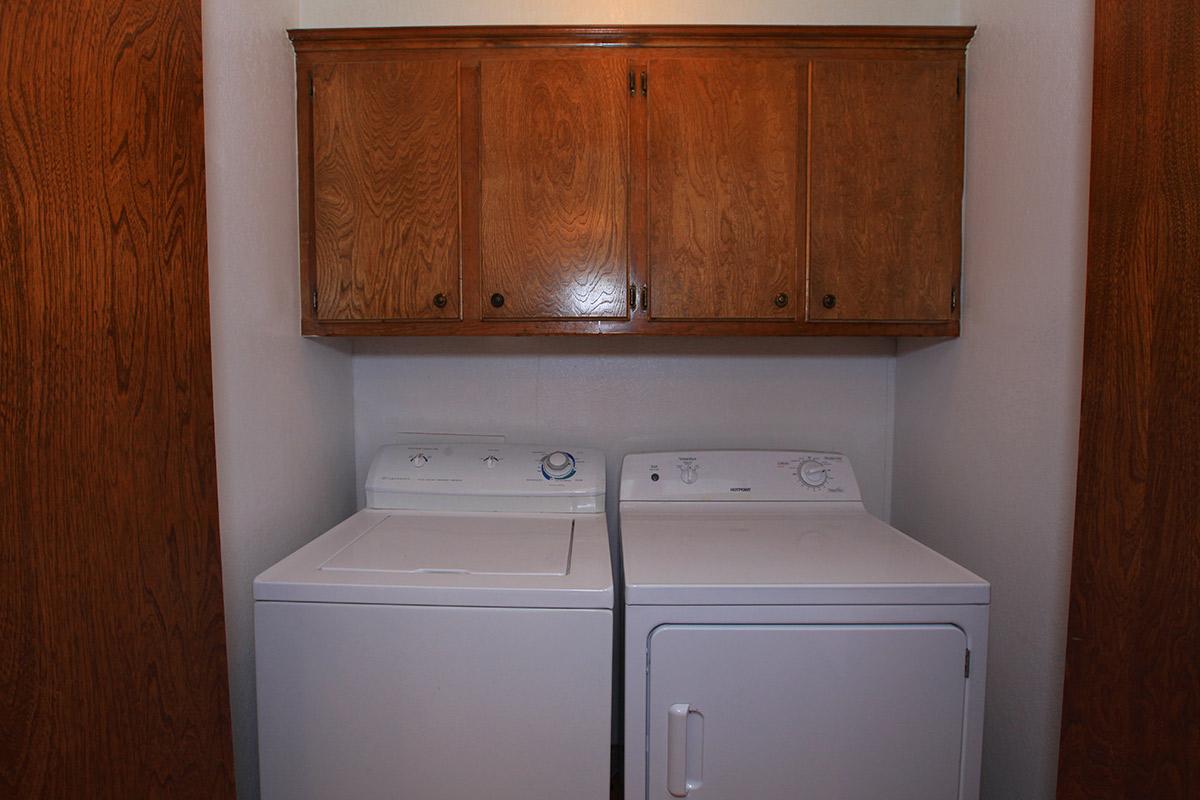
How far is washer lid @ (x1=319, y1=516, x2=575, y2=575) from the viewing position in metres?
1.23

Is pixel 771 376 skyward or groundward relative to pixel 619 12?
groundward

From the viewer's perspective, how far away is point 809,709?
1.13 metres

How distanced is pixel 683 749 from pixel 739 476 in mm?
800

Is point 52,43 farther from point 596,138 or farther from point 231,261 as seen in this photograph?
point 596,138

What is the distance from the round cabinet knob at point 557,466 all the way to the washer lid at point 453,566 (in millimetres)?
157

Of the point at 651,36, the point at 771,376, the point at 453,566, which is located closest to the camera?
the point at 453,566

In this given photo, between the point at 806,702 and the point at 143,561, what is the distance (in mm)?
1220

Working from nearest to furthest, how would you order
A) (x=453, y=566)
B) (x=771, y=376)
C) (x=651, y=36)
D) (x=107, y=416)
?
(x=107, y=416) → (x=453, y=566) → (x=651, y=36) → (x=771, y=376)

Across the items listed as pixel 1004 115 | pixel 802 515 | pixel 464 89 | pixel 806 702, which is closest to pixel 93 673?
pixel 806 702

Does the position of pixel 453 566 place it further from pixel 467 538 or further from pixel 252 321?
pixel 252 321


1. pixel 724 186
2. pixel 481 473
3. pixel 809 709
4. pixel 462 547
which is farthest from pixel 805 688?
pixel 724 186

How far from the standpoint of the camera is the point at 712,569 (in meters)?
1.22

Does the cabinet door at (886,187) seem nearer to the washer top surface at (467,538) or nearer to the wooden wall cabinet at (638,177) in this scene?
the wooden wall cabinet at (638,177)

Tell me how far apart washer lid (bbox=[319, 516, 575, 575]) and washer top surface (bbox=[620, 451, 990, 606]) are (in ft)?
0.62
